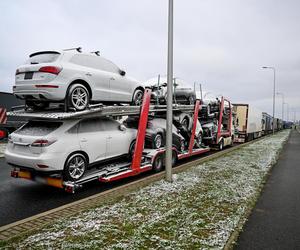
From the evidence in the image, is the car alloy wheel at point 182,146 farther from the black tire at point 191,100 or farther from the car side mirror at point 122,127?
the car side mirror at point 122,127

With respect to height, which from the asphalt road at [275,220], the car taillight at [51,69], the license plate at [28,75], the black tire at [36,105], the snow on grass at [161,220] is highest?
the car taillight at [51,69]

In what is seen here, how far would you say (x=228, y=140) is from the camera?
1761 cm

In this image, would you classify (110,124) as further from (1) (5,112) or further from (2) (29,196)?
(1) (5,112)

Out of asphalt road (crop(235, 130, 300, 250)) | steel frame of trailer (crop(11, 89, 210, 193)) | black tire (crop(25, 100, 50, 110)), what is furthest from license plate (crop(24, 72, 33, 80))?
asphalt road (crop(235, 130, 300, 250))

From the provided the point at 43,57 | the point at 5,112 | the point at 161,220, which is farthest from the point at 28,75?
the point at 5,112

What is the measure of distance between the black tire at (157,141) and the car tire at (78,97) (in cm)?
311

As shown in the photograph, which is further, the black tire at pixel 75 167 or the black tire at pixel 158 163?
the black tire at pixel 158 163

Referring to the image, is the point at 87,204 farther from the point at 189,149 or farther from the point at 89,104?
the point at 189,149

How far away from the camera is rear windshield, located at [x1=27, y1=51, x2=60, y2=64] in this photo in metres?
6.71

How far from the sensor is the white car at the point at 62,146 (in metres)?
6.15

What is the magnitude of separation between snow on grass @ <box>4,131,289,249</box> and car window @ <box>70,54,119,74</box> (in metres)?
3.44

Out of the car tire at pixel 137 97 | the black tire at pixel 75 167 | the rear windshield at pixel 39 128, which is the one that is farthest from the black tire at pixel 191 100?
the rear windshield at pixel 39 128

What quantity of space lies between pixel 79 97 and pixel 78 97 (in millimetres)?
36

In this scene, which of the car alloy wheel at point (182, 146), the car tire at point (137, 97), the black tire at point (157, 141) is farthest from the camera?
the car alloy wheel at point (182, 146)
